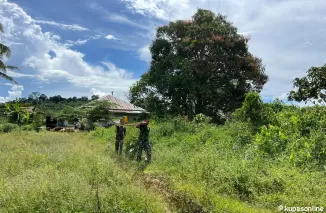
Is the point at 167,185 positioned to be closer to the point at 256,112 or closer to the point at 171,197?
the point at 171,197

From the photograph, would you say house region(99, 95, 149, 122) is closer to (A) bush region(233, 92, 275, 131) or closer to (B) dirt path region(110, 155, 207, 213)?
(A) bush region(233, 92, 275, 131)

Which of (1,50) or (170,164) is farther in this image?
(1,50)

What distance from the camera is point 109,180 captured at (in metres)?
5.50

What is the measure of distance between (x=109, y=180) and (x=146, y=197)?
103cm

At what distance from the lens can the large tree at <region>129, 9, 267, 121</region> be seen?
787 inches

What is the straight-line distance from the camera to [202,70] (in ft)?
65.4

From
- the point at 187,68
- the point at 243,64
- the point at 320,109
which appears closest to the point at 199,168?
the point at 320,109

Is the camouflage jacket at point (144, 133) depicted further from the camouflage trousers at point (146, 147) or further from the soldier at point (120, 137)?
the soldier at point (120, 137)

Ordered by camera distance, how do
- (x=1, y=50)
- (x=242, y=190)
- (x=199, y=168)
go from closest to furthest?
1. (x=242, y=190)
2. (x=199, y=168)
3. (x=1, y=50)

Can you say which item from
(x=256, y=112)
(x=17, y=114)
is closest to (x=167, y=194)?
(x=256, y=112)

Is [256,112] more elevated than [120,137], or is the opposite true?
[256,112]

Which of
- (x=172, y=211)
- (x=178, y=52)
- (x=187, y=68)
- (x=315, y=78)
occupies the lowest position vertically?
(x=172, y=211)

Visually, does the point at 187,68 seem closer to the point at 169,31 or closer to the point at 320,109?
the point at 169,31

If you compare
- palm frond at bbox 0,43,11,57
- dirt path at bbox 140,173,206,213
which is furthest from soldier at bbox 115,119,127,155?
palm frond at bbox 0,43,11,57
